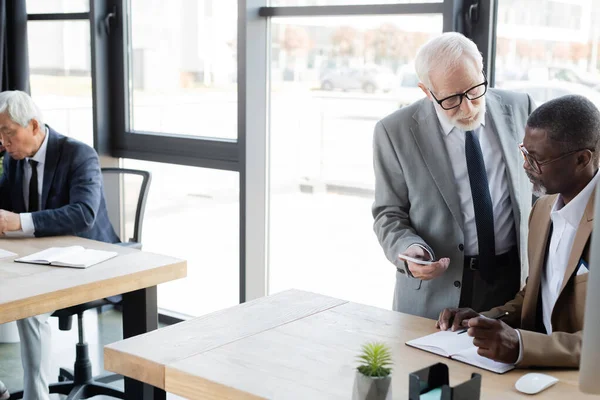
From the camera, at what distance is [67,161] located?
3736 mm

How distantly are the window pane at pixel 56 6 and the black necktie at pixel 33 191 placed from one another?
1.65 meters

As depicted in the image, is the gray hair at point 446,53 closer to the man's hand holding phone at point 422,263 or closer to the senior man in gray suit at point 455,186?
the senior man in gray suit at point 455,186

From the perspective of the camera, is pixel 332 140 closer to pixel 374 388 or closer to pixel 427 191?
pixel 427 191

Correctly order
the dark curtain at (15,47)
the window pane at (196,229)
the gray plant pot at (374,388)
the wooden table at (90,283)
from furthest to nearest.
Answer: the dark curtain at (15,47) < the window pane at (196,229) < the wooden table at (90,283) < the gray plant pot at (374,388)

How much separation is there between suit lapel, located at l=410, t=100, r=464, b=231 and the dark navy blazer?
169cm

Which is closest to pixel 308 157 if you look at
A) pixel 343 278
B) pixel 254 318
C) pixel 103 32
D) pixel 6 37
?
pixel 343 278

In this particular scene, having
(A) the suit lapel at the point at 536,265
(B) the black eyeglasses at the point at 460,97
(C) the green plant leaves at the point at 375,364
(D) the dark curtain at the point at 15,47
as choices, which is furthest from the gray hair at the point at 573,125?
(D) the dark curtain at the point at 15,47

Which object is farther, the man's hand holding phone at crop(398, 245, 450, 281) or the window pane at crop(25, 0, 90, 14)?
the window pane at crop(25, 0, 90, 14)

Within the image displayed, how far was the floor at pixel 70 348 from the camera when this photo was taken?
163 inches

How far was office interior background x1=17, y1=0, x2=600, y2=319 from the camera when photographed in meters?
3.48

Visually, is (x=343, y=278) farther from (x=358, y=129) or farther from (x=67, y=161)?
(x=67, y=161)

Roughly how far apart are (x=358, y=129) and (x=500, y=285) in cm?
165

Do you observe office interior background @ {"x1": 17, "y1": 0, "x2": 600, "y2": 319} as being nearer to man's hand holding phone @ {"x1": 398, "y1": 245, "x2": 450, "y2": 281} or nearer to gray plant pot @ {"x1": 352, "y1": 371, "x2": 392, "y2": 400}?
man's hand holding phone @ {"x1": 398, "y1": 245, "x2": 450, "y2": 281}

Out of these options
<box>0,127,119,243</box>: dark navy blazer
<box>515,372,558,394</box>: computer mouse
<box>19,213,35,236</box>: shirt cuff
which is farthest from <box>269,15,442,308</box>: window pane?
<box>515,372,558,394</box>: computer mouse
